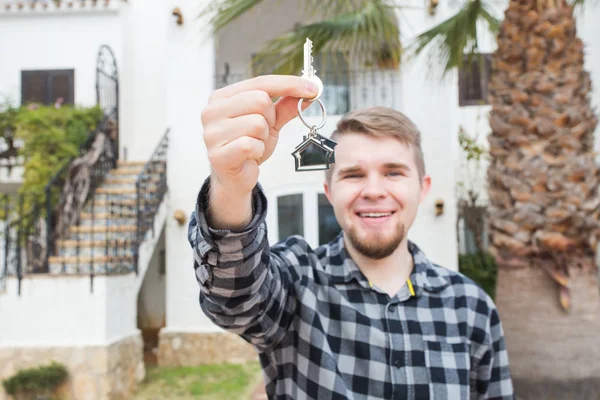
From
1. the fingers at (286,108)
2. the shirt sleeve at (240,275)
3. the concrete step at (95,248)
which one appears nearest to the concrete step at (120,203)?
the concrete step at (95,248)

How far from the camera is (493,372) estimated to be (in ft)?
5.36

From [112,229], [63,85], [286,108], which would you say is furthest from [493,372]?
[63,85]

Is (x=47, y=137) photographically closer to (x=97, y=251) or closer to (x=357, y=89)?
(x=97, y=251)

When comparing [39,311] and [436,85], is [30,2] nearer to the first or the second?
[39,311]

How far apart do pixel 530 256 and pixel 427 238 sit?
10.0 ft

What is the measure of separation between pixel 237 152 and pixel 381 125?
68 cm

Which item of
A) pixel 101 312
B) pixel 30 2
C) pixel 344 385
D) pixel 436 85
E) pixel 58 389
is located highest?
pixel 30 2

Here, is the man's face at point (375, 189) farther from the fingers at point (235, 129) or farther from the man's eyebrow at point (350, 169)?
the fingers at point (235, 129)

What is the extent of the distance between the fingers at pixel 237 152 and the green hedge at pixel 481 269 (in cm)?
798

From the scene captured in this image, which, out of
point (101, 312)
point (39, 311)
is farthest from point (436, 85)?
point (39, 311)

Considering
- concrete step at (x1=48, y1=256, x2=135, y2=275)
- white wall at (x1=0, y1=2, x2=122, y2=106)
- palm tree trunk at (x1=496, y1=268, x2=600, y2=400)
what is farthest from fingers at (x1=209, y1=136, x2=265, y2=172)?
white wall at (x1=0, y1=2, x2=122, y2=106)

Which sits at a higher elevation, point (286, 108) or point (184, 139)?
point (184, 139)

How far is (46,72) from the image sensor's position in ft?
30.4

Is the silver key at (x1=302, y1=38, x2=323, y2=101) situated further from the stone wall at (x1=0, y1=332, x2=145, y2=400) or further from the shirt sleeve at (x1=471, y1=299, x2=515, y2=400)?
the stone wall at (x1=0, y1=332, x2=145, y2=400)
